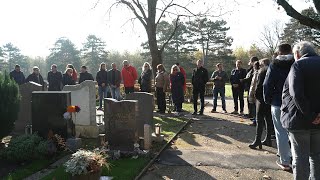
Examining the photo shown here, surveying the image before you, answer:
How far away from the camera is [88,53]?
230 feet

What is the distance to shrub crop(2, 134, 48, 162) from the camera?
7070mm

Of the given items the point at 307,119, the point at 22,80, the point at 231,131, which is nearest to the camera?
the point at 307,119

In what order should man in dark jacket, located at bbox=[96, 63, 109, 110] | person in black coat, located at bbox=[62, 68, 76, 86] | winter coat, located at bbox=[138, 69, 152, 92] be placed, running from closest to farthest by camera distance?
1. winter coat, located at bbox=[138, 69, 152, 92]
2. person in black coat, located at bbox=[62, 68, 76, 86]
3. man in dark jacket, located at bbox=[96, 63, 109, 110]

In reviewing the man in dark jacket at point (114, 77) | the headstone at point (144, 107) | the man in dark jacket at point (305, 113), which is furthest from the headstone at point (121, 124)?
the man in dark jacket at point (114, 77)

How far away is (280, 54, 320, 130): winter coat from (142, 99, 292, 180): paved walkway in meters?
1.76

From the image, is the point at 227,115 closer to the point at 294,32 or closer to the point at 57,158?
the point at 57,158

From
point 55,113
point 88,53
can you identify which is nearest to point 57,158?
point 55,113

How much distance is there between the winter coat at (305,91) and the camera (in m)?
4.17

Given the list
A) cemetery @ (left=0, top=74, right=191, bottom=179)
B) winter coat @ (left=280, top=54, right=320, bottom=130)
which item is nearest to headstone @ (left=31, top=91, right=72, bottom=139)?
cemetery @ (left=0, top=74, right=191, bottom=179)

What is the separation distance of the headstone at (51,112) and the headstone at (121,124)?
1.14 meters

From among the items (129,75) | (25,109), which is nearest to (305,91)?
(25,109)

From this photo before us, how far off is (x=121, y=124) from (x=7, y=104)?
2.90m

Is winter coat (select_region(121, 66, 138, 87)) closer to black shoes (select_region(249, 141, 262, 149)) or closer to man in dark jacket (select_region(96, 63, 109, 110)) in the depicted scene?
man in dark jacket (select_region(96, 63, 109, 110))

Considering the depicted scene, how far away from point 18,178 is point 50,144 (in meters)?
1.39
